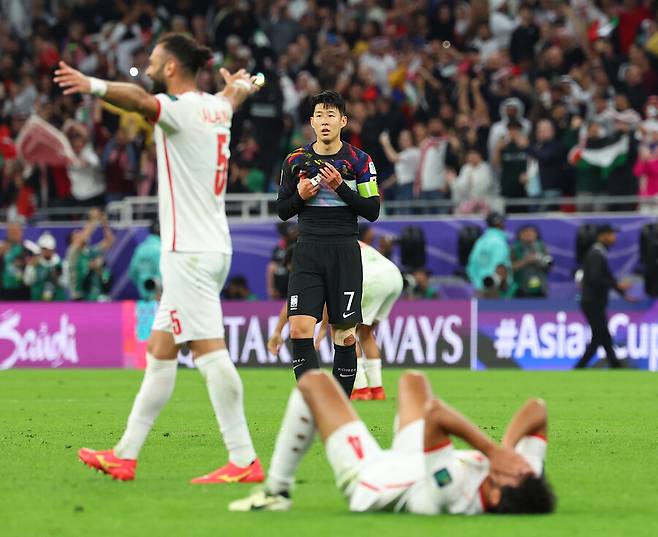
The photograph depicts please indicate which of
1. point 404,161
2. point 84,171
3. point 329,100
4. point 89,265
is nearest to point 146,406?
point 329,100

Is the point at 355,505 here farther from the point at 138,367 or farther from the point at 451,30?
the point at 451,30

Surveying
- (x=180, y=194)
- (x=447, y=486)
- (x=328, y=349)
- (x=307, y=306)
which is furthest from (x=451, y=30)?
(x=447, y=486)

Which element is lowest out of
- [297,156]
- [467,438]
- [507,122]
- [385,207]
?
[467,438]

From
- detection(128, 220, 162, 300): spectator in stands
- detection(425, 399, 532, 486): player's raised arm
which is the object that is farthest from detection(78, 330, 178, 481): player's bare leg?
detection(128, 220, 162, 300): spectator in stands

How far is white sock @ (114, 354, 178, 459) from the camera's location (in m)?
9.12

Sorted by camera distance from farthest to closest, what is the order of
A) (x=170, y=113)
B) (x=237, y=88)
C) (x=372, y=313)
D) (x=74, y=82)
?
(x=372, y=313) < (x=237, y=88) < (x=170, y=113) < (x=74, y=82)

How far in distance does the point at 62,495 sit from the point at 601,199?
17566 mm

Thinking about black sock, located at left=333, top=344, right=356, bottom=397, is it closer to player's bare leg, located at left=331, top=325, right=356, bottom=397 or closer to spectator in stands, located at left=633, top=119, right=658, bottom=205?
player's bare leg, located at left=331, top=325, right=356, bottom=397

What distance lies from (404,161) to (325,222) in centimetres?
1382

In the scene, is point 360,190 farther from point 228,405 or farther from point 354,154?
point 228,405

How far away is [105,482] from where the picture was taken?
9.14m

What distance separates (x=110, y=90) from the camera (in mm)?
8383

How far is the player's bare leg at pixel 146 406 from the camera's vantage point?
912cm

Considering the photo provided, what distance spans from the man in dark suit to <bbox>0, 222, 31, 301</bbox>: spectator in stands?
1070 cm
